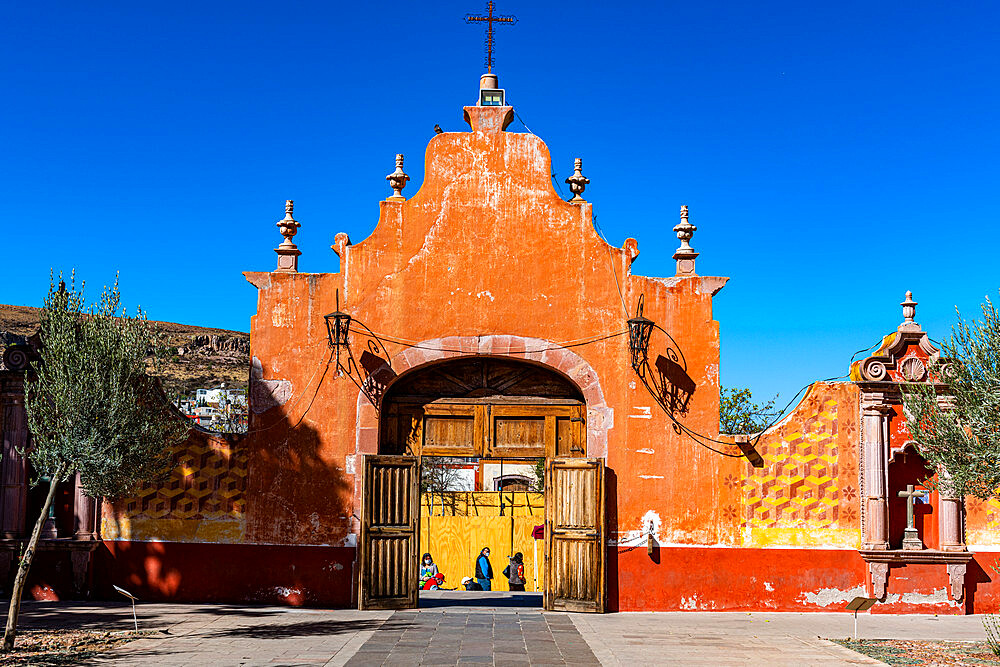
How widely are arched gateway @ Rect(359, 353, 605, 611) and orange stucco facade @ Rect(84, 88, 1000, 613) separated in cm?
30

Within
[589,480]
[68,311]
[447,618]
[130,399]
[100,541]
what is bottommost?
[447,618]

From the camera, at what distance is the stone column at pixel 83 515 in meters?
13.9

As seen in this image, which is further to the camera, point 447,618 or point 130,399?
point 447,618

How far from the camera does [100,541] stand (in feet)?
45.7

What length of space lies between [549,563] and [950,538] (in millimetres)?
5861

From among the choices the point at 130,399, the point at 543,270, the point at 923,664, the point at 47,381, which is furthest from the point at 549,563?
the point at 47,381

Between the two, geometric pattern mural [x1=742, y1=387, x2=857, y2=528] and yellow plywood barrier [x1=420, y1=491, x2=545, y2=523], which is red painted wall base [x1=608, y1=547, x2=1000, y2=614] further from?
yellow plywood barrier [x1=420, y1=491, x2=545, y2=523]

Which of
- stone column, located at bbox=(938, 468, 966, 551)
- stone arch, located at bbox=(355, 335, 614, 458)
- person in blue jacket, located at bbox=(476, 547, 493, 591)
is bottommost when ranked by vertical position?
person in blue jacket, located at bbox=(476, 547, 493, 591)

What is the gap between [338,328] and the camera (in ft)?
46.4

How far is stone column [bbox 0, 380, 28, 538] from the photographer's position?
13.7m

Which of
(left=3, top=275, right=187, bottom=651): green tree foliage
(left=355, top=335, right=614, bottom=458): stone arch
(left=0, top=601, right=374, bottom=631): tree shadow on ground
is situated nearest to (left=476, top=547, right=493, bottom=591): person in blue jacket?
(left=0, top=601, right=374, bottom=631): tree shadow on ground

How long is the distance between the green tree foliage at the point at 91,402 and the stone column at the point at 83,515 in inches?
104

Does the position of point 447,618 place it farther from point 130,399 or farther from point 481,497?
point 481,497

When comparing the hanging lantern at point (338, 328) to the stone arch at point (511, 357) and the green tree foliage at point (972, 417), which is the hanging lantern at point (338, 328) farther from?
the green tree foliage at point (972, 417)
